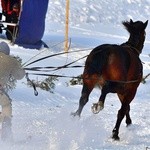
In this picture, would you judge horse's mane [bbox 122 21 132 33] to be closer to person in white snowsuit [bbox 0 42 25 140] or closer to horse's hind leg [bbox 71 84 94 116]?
horse's hind leg [bbox 71 84 94 116]

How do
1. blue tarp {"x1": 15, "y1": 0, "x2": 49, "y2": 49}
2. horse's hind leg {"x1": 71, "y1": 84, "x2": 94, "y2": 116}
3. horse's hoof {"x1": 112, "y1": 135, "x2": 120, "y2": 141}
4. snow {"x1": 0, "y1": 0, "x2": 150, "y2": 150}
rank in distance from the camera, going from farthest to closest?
blue tarp {"x1": 15, "y1": 0, "x2": 49, "y2": 49}
horse's hind leg {"x1": 71, "y1": 84, "x2": 94, "y2": 116}
horse's hoof {"x1": 112, "y1": 135, "x2": 120, "y2": 141}
snow {"x1": 0, "y1": 0, "x2": 150, "y2": 150}

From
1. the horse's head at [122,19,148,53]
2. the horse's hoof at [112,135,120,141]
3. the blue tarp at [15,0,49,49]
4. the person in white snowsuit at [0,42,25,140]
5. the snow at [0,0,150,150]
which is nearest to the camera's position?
the person in white snowsuit at [0,42,25,140]

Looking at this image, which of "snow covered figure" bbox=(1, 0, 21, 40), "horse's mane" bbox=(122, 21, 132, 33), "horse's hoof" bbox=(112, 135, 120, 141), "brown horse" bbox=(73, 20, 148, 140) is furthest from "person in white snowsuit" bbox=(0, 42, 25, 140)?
"snow covered figure" bbox=(1, 0, 21, 40)

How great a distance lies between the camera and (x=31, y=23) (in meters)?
15.2

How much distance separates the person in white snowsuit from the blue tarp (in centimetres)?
886

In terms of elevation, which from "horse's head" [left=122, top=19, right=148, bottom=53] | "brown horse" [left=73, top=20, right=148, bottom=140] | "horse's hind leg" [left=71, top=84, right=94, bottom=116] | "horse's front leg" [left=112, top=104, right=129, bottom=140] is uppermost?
"horse's head" [left=122, top=19, right=148, bottom=53]

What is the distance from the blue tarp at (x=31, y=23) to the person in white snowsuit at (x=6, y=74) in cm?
886

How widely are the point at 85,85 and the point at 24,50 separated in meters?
7.56

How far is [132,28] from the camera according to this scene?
7832 mm

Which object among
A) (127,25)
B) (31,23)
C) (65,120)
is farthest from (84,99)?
(31,23)

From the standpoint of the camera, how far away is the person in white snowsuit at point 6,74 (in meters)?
5.96

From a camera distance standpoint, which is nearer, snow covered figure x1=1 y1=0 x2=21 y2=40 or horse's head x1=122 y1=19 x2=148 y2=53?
horse's head x1=122 y1=19 x2=148 y2=53

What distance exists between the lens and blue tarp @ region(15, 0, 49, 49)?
48.9 feet

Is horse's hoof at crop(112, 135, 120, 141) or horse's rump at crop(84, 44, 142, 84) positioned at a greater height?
horse's rump at crop(84, 44, 142, 84)
